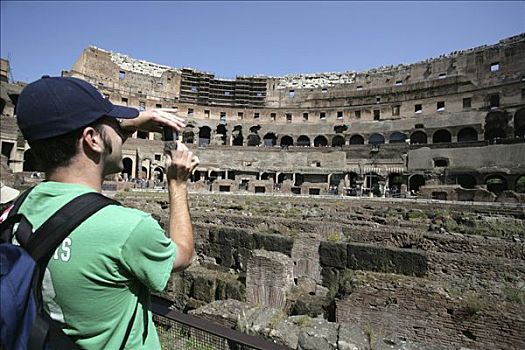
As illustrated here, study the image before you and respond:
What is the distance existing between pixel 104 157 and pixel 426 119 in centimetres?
4143

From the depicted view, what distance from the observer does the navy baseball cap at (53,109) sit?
3.93 ft

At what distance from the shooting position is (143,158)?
35.2 metres

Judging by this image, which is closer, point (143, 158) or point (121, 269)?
point (121, 269)

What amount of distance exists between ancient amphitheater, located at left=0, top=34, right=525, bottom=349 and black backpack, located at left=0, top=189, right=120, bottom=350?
108 inches

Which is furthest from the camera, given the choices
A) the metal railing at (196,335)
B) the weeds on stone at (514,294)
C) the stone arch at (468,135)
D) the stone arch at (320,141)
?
the stone arch at (320,141)

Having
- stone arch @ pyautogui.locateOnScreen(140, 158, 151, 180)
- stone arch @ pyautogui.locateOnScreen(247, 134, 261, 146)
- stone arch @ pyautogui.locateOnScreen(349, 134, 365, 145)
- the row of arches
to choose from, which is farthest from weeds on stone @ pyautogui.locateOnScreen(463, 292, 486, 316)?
stone arch @ pyautogui.locateOnScreen(247, 134, 261, 146)

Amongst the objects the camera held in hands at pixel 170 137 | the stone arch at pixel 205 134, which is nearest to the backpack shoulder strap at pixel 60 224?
the camera held in hands at pixel 170 137

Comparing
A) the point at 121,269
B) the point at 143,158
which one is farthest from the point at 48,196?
the point at 143,158

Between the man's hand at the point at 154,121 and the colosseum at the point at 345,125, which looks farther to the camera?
the colosseum at the point at 345,125

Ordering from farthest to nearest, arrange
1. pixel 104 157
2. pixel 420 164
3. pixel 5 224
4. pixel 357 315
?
pixel 420 164, pixel 357 315, pixel 104 157, pixel 5 224

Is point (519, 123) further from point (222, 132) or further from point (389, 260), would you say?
point (389, 260)

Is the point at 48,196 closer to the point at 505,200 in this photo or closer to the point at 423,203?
the point at 423,203

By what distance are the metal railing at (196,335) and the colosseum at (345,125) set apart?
25.8 meters

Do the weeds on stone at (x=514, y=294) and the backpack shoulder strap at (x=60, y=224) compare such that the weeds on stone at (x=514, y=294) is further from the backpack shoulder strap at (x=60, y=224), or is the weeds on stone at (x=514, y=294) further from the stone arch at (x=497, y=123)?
the stone arch at (x=497, y=123)
